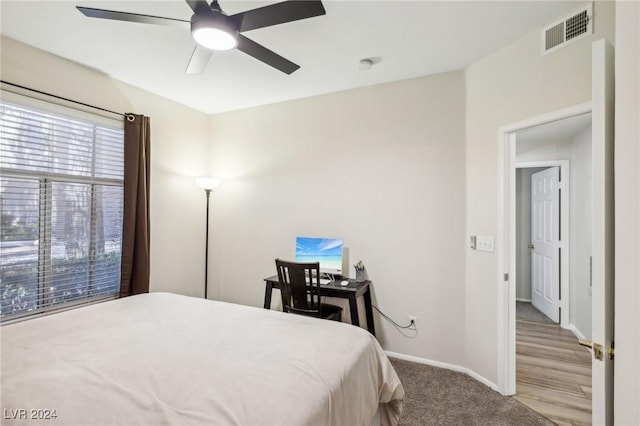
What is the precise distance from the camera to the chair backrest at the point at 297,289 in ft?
8.65

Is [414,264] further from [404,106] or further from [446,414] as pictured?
[404,106]

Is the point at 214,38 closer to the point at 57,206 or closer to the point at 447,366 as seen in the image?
the point at 57,206

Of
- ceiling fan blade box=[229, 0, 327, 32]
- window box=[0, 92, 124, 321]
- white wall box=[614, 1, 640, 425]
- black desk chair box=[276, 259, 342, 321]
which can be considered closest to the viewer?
white wall box=[614, 1, 640, 425]

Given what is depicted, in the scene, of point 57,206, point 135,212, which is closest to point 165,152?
point 135,212

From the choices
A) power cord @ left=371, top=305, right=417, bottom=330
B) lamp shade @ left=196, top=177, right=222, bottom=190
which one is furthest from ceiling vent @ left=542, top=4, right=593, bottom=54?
lamp shade @ left=196, top=177, right=222, bottom=190

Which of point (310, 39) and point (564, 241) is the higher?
point (310, 39)

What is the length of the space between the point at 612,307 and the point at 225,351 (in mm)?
1528

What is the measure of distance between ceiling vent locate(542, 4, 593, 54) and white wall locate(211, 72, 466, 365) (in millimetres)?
712

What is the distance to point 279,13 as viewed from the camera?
4.99 ft

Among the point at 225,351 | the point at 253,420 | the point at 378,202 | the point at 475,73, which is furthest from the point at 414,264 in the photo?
the point at 253,420

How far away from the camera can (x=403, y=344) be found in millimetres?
2939

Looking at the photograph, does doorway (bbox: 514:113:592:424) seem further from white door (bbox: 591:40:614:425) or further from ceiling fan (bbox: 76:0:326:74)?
ceiling fan (bbox: 76:0:326:74)

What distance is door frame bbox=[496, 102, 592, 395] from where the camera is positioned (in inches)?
92.3

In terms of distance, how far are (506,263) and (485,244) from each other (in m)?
0.20
